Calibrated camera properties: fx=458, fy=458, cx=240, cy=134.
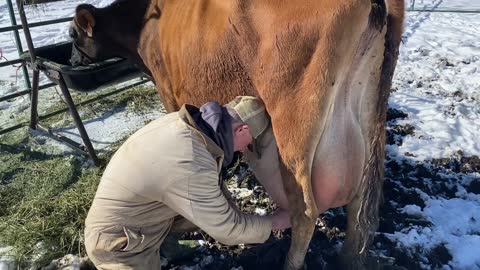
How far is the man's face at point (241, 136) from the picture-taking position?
7.50 feet

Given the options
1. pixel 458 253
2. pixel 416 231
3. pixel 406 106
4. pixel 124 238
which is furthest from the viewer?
pixel 406 106

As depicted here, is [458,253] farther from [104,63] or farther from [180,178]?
[104,63]

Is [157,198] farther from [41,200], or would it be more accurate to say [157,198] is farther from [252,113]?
[41,200]

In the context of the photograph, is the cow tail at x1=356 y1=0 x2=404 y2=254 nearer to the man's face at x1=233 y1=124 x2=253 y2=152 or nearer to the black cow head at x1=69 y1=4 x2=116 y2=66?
the man's face at x1=233 y1=124 x2=253 y2=152

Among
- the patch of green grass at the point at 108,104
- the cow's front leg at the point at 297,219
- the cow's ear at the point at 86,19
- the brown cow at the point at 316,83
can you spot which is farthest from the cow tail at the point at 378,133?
the patch of green grass at the point at 108,104

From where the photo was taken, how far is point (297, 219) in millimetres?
2576

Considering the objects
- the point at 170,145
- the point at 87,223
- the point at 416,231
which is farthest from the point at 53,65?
the point at 416,231

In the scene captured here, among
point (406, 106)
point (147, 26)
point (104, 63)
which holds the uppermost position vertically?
point (147, 26)

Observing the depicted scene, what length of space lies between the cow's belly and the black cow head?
2.71m

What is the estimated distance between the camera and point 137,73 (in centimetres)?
455

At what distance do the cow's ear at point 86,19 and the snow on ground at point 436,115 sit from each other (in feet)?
2.82

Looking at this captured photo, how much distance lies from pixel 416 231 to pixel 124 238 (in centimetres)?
194

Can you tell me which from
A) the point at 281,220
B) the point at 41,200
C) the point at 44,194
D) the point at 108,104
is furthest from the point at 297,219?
the point at 108,104

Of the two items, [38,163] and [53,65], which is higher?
[53,65]
